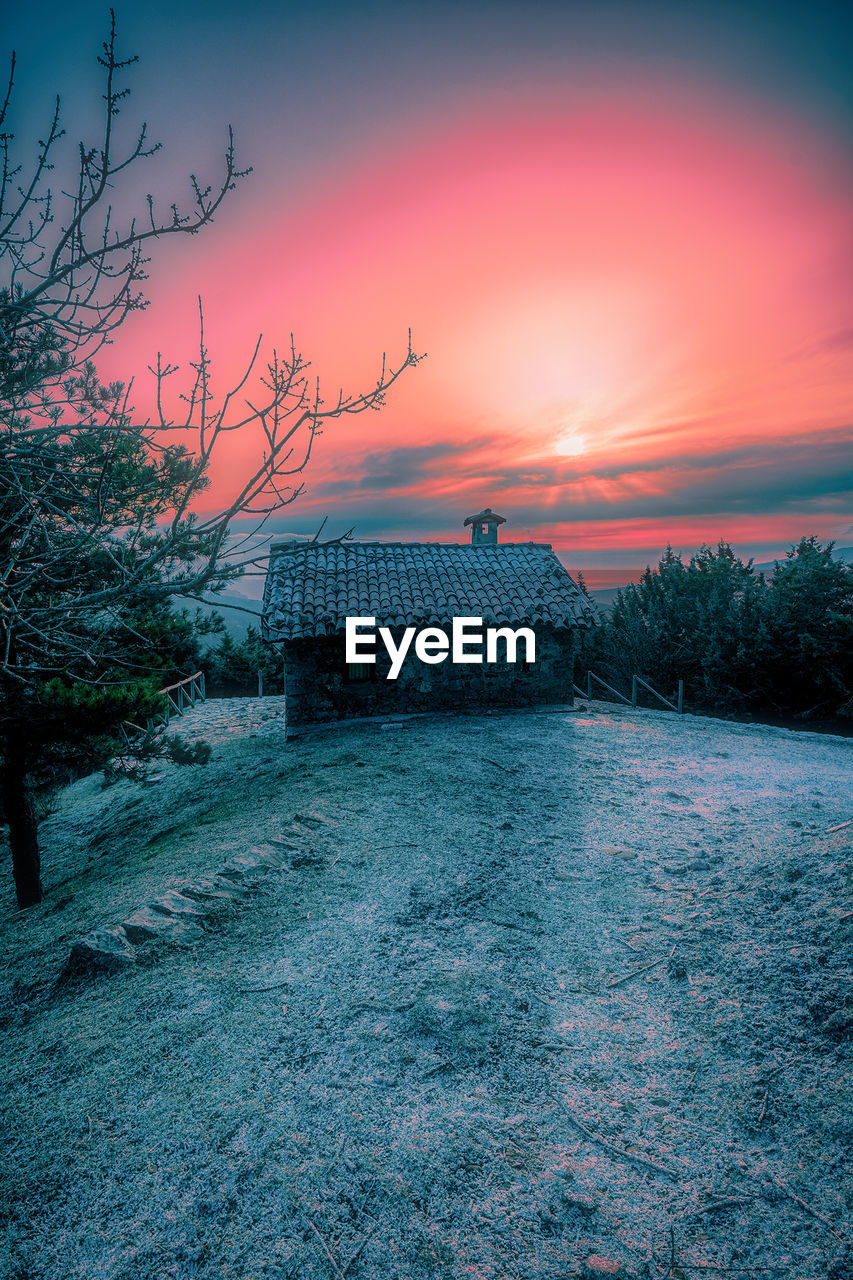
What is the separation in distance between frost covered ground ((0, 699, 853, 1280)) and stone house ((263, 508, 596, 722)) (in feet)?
20.0

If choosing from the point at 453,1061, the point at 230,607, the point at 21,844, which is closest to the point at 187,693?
the point at 21,844

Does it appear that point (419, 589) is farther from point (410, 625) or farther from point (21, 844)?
point (21, 844)

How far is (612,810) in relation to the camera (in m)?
7.55

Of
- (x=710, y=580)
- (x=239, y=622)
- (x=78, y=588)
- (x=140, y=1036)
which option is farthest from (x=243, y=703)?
(x=239, y=622)

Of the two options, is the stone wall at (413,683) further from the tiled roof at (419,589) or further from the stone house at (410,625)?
the tiled roof at (419,589)

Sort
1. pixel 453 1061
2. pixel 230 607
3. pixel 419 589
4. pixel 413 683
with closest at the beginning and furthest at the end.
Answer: pixel 230 607
pixel 453 1061
pixel 413 683
pixel 419 589

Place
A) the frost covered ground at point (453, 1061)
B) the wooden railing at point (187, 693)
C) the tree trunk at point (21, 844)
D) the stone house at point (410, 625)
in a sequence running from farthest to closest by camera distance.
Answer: the wooden railing at point (187, 693) → the stone house at point (410, 625) → the tree trunk at point (21, 844) → the frost covered ground at point (453, 1061)

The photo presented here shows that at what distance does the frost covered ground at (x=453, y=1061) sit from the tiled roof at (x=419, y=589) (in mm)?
6603

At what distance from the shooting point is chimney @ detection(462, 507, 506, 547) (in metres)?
19.1

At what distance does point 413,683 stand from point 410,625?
1.41 m

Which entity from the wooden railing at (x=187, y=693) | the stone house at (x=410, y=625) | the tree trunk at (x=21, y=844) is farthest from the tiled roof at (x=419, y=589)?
the wooden railing at (x=187, y=693)

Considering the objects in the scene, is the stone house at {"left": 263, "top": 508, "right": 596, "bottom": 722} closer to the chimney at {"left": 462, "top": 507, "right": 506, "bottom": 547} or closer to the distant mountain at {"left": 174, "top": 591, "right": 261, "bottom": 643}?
the distant mountain at {"left": 174, "top": 591, "right": 261, "bottom": 643}

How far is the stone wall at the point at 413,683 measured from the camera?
508 inches

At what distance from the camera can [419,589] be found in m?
14.3
